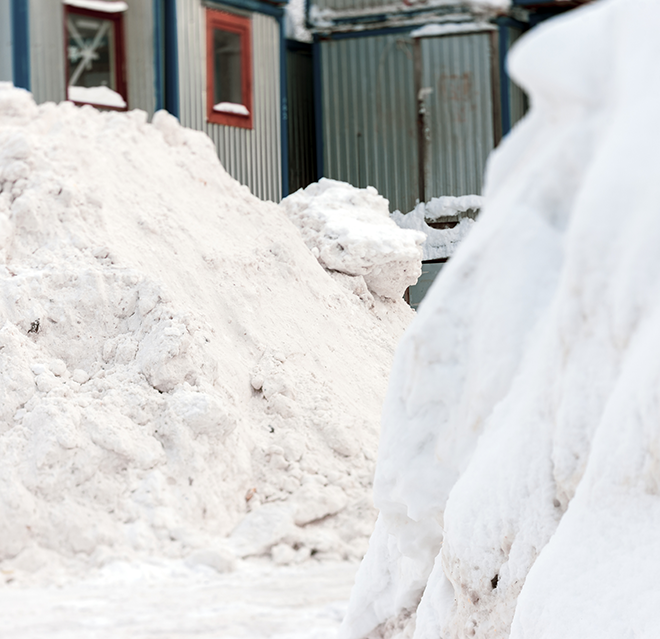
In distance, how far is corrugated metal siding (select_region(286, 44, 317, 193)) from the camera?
12742mm

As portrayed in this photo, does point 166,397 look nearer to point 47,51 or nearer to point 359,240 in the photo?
point 359,240

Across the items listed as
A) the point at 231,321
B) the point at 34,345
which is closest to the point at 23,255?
the point at 34,345

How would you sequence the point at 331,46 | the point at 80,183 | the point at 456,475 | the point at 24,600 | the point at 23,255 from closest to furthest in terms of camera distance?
the point at 456,475 → the point at 24,600 → the point at 23,255 → the point at 80,183 → the point at 331,46

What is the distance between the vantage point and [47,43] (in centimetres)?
950

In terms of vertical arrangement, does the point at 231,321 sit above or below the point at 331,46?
below

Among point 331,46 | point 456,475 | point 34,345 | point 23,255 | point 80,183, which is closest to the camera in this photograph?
point 456,475

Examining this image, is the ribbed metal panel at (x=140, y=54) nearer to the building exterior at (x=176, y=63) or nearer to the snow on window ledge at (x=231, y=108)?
the building exterior at (x=176, y=63)

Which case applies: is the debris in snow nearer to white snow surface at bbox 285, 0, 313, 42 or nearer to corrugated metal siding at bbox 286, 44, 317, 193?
corrugated metal siding at bbox 286, 44, 317, 193

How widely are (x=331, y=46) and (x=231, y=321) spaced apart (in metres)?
6.56

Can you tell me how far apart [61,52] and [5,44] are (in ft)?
1.79

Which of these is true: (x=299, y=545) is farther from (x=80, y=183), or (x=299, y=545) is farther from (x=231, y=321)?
(x=80, y=183)

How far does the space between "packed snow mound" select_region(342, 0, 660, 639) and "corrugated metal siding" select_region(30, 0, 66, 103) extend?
826 cm

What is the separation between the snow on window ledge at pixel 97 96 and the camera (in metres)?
9.70

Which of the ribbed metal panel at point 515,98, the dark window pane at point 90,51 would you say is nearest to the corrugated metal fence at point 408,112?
the ribbed metal panel at point 515,98
